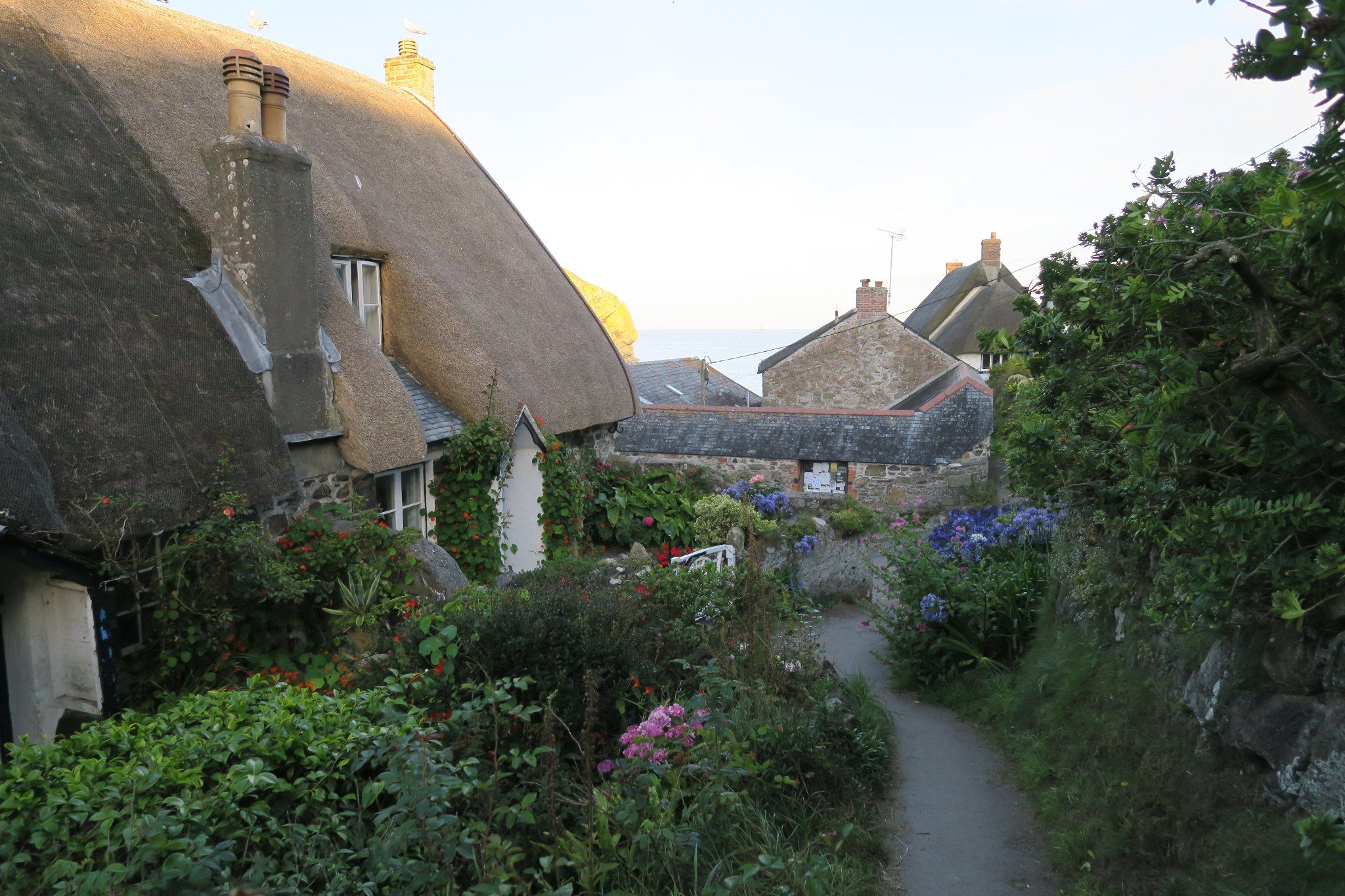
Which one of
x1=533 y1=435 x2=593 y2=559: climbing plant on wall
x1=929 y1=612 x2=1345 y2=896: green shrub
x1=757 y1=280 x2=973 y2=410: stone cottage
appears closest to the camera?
x1=929 y1=612 x2=1345 y2=896: green shrub

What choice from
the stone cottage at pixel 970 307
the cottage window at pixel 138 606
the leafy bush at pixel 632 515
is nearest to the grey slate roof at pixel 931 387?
the stone cottage at pixel 970 307

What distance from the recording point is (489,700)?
4098mm

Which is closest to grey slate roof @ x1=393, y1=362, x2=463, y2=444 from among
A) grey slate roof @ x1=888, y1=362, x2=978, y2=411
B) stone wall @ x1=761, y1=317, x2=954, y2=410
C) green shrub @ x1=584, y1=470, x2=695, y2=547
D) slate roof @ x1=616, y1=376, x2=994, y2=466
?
green shrub @ x1=584, y1=470, x2=695, y2=547

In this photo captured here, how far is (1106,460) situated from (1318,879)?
2.54 meters

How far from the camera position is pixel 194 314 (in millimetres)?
7074

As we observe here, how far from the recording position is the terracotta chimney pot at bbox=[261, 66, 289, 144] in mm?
8023

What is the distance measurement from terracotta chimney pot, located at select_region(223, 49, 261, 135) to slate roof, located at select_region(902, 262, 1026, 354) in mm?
27117

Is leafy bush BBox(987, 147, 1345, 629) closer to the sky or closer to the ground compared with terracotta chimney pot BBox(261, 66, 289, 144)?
closer to the ground

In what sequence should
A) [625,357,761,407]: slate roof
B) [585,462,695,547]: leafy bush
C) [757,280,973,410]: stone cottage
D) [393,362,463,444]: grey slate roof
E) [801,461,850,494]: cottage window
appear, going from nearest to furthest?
1. [393,362,463,444]: grey slate roof
2. [585,462,695,547]: leafy bush
3. [801,461,850,494]: cottage window
4. [757,280,973,410]: stone cottage
5. [625,357,761,407]: slate roof

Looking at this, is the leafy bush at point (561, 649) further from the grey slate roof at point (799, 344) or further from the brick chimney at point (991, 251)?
the brick chimney at point (991, 251)

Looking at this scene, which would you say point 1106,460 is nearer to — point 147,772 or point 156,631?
point 147,772

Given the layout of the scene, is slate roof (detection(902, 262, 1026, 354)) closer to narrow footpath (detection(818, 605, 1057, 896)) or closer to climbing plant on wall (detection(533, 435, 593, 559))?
climbing plant on wall (detection(533, 435, 593, 559))

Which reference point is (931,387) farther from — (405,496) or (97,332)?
(97,332)

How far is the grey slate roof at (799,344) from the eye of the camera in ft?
96.5
